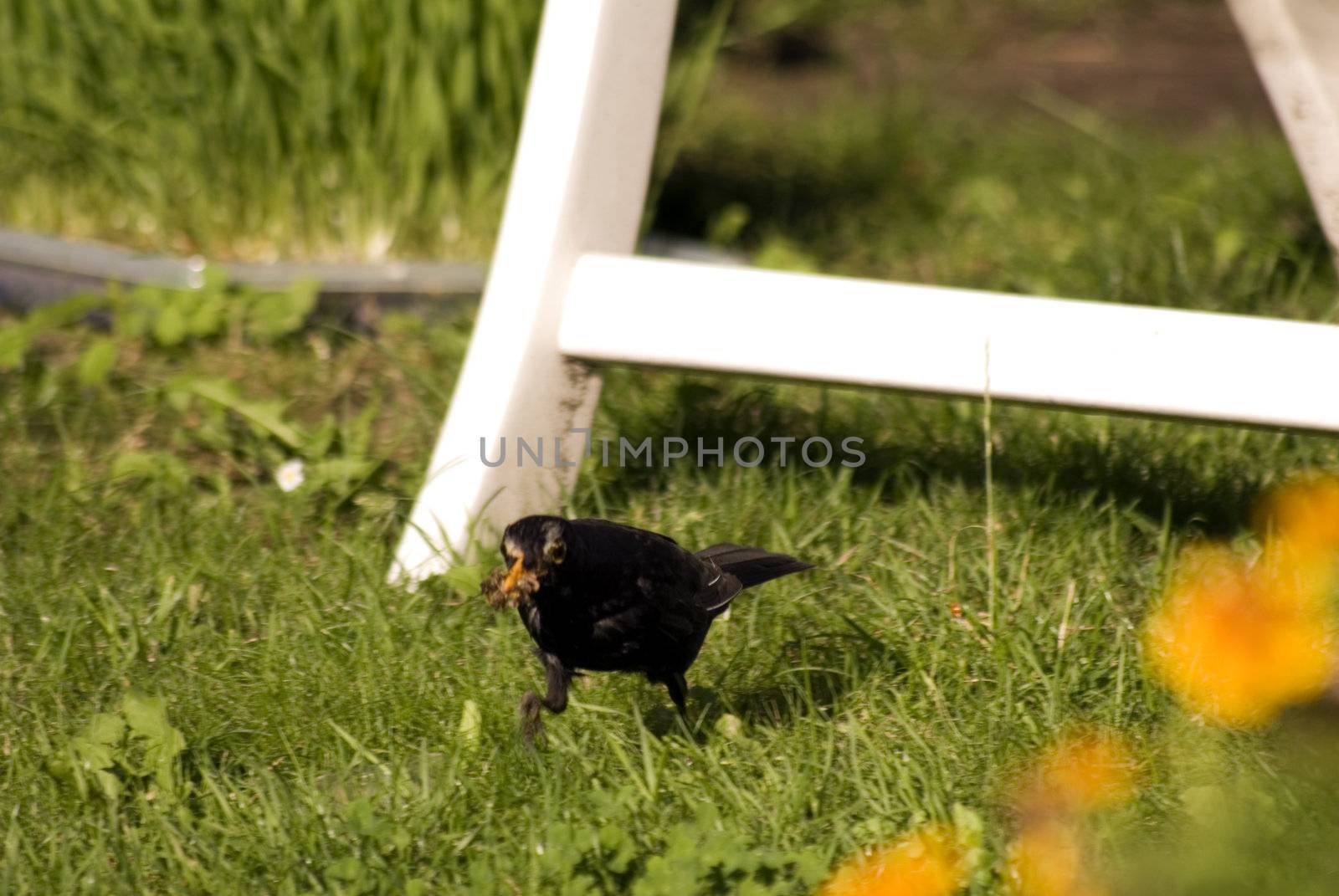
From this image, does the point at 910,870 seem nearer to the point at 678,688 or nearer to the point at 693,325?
the point at 678,688

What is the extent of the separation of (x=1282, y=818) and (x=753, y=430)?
136 cm

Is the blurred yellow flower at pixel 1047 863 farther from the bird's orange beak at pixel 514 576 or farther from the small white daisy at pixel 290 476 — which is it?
the small white daisy at pixel 290 476

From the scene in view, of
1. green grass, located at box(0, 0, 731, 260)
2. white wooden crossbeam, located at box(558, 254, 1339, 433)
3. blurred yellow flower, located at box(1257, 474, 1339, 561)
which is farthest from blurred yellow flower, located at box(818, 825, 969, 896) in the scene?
green grass, located at box(0, 0, 731, 260)

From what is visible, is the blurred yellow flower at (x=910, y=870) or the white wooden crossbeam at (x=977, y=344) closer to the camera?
the blurred yellow flower at (x=910, y=870)

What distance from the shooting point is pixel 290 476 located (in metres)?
2.86

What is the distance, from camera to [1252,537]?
2.54 meters

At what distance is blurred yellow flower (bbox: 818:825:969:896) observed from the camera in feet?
5.78

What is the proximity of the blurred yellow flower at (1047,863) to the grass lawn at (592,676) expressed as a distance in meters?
0.04

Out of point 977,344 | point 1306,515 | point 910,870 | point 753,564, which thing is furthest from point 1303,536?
point 910,870

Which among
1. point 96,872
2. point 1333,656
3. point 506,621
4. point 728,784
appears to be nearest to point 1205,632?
point 1333,656

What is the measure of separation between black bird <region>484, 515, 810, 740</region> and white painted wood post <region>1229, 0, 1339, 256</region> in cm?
116

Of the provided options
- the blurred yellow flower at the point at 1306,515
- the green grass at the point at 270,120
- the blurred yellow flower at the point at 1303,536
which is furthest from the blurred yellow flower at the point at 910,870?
the green grass at the point at 270,120

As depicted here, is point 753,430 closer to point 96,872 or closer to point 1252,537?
point 1252,537

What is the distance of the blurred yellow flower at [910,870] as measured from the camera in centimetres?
176
